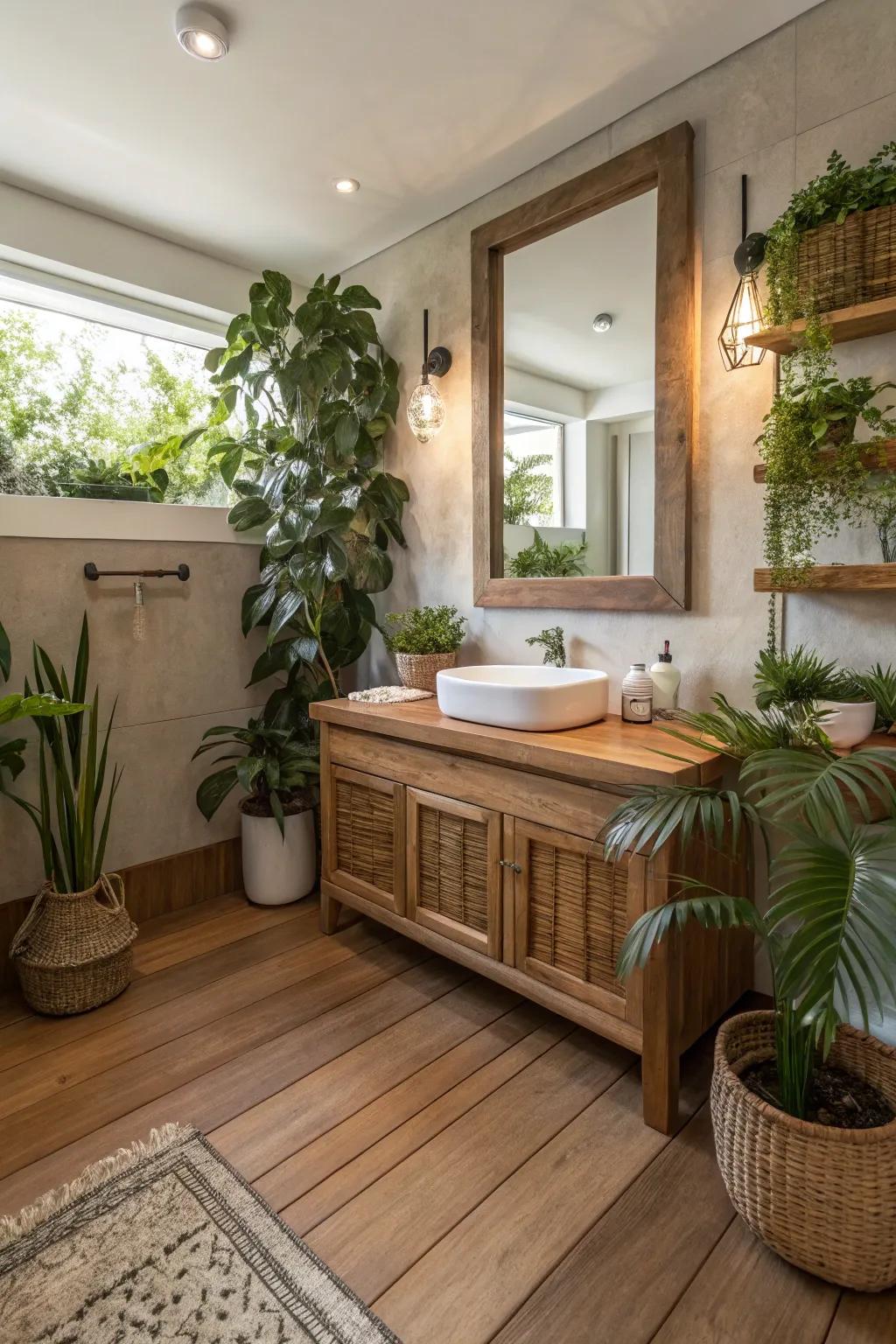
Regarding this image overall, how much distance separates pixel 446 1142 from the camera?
1666 mm

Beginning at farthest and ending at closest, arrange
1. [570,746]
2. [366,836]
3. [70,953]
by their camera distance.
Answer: [366,836] < [70,953] < [570,746]

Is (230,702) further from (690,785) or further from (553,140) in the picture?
(553,140)

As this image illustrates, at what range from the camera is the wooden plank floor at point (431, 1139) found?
1294 millimetres

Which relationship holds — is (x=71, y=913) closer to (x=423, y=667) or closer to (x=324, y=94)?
(x=423, y=667)

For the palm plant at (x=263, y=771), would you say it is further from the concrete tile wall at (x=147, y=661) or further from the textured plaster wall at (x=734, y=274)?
the textured plaster wall at (x=734, y=274)

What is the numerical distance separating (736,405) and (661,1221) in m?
1.93

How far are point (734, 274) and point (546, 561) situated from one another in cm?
97

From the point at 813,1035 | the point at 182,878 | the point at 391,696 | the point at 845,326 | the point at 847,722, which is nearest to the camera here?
the point at 813,1035

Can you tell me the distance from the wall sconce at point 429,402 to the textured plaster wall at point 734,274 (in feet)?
1.45

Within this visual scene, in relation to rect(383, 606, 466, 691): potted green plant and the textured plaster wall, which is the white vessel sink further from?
rect(383, 606, 466, 691): potted green plant

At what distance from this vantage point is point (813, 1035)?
4.20 ft

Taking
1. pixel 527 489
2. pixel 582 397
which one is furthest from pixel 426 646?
pixel 582 397

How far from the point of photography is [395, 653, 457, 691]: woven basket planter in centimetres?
269

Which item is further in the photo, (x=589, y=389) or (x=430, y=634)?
(x=430, y=634)
